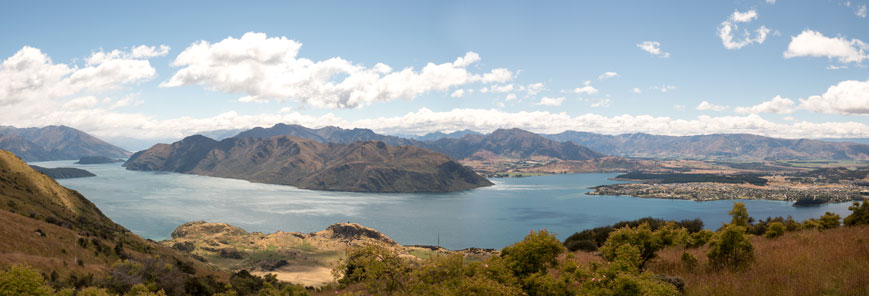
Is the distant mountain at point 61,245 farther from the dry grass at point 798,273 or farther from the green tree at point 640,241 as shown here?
the dry grass at point 798,273

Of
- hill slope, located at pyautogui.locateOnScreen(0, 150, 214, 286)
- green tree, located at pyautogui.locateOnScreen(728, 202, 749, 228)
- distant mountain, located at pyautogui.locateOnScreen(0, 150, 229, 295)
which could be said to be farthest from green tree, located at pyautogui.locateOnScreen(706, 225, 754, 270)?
hill slope, located at pyautogui.locateOnScreen(0, 150, 214, 286)

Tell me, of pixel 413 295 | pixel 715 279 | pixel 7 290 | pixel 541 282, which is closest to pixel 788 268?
pixel 715 279

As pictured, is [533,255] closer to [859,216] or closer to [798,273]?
[798,273]

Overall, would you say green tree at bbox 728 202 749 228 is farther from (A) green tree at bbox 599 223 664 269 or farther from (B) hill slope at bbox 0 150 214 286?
(B) hill slope at bbox 0 150 214 286

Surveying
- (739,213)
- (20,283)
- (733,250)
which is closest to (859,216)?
(739,213)

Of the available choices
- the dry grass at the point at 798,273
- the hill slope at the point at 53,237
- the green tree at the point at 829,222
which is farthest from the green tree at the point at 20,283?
the green tree at the point at 829,222

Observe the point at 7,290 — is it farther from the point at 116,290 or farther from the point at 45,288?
the point at 116,290
